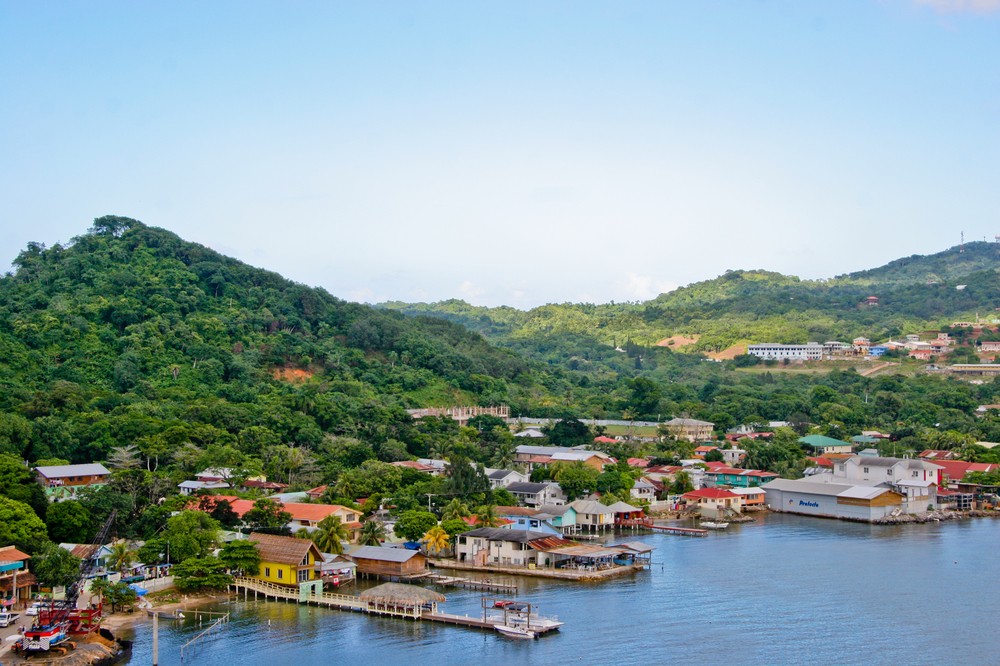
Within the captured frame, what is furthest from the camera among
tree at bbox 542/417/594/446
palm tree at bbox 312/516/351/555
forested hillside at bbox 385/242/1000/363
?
forested hillside at bbox 385/242/1000/363

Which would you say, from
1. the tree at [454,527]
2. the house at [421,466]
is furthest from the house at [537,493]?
the tree at [454,527]

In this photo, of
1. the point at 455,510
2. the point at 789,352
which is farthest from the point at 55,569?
the point at 789,352

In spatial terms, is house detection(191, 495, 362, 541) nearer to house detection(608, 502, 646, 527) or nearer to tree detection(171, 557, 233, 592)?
tree detection(171, 557, 233, 592)

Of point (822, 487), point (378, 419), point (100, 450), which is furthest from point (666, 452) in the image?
point (100, 450)

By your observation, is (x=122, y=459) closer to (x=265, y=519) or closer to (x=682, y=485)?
(x=265, y=519)

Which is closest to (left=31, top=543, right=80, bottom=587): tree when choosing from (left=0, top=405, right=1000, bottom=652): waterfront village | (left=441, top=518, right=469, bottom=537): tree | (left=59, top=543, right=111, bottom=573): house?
(left=0, top=405, right=1000, bottom=652): waterfront village

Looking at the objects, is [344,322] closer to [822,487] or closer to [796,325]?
[822,487]
